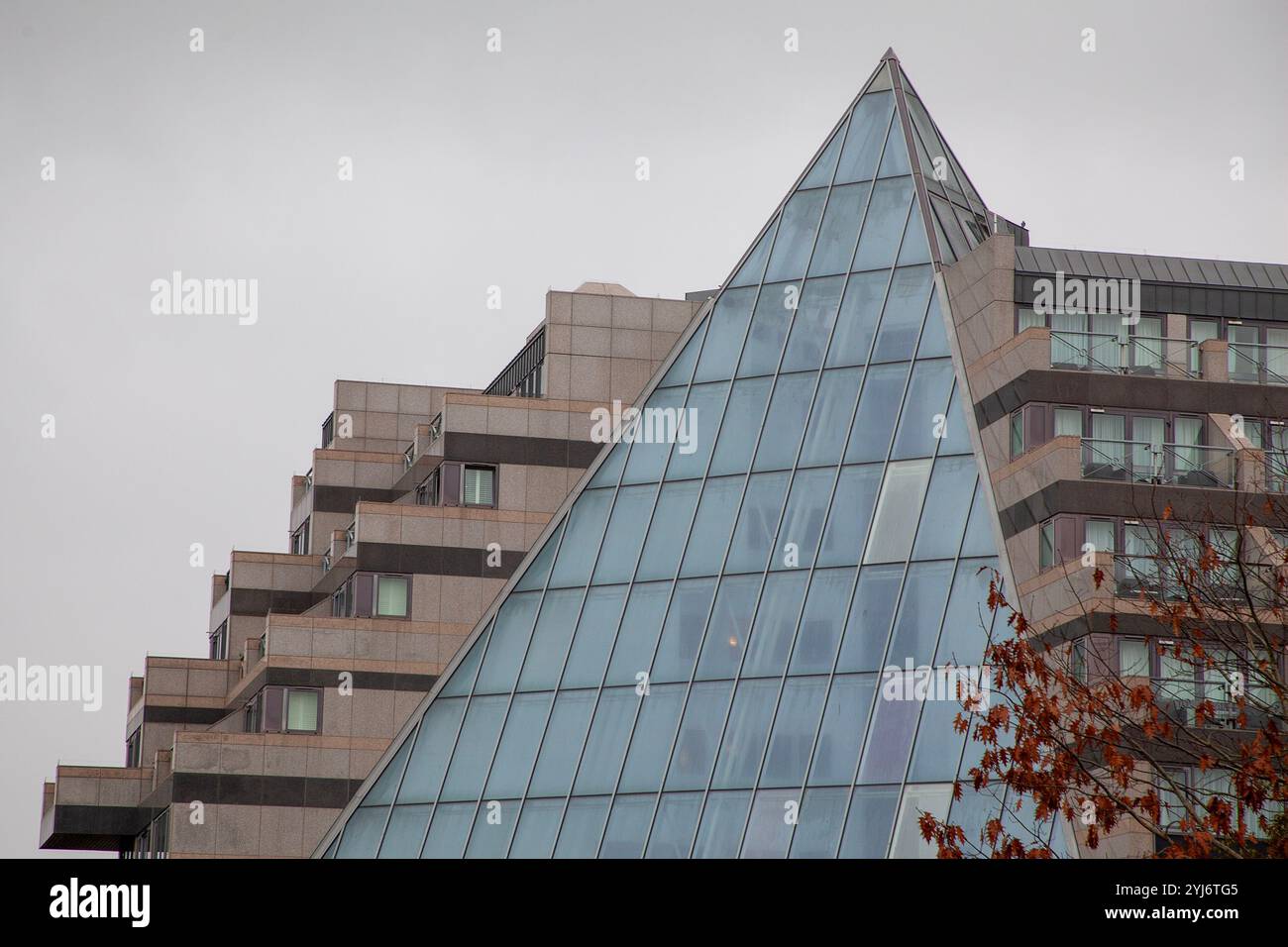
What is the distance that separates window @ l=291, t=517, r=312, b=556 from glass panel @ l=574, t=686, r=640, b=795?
850 inches

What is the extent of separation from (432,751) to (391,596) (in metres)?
9.26

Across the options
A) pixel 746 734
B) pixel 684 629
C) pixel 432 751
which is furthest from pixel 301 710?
pixel 746 734

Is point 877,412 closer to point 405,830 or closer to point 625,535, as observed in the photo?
point 625,535

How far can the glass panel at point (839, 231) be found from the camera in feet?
142

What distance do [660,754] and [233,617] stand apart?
79.1ft

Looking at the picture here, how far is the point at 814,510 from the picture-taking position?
1572 inches

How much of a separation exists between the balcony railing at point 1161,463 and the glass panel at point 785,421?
5812mm

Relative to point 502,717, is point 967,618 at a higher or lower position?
higher

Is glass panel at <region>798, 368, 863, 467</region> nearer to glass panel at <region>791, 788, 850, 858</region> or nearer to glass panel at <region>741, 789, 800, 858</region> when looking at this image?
glass panel at <region>741, 789, 800, 858</region>

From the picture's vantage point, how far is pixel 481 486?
52.2 metres

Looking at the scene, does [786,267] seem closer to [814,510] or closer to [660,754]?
[814,510]

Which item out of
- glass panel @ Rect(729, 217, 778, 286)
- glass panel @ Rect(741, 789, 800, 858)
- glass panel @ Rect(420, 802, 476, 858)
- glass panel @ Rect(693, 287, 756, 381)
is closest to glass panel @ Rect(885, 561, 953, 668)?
glass panel @ Rect(741, 789, 800, 858)
